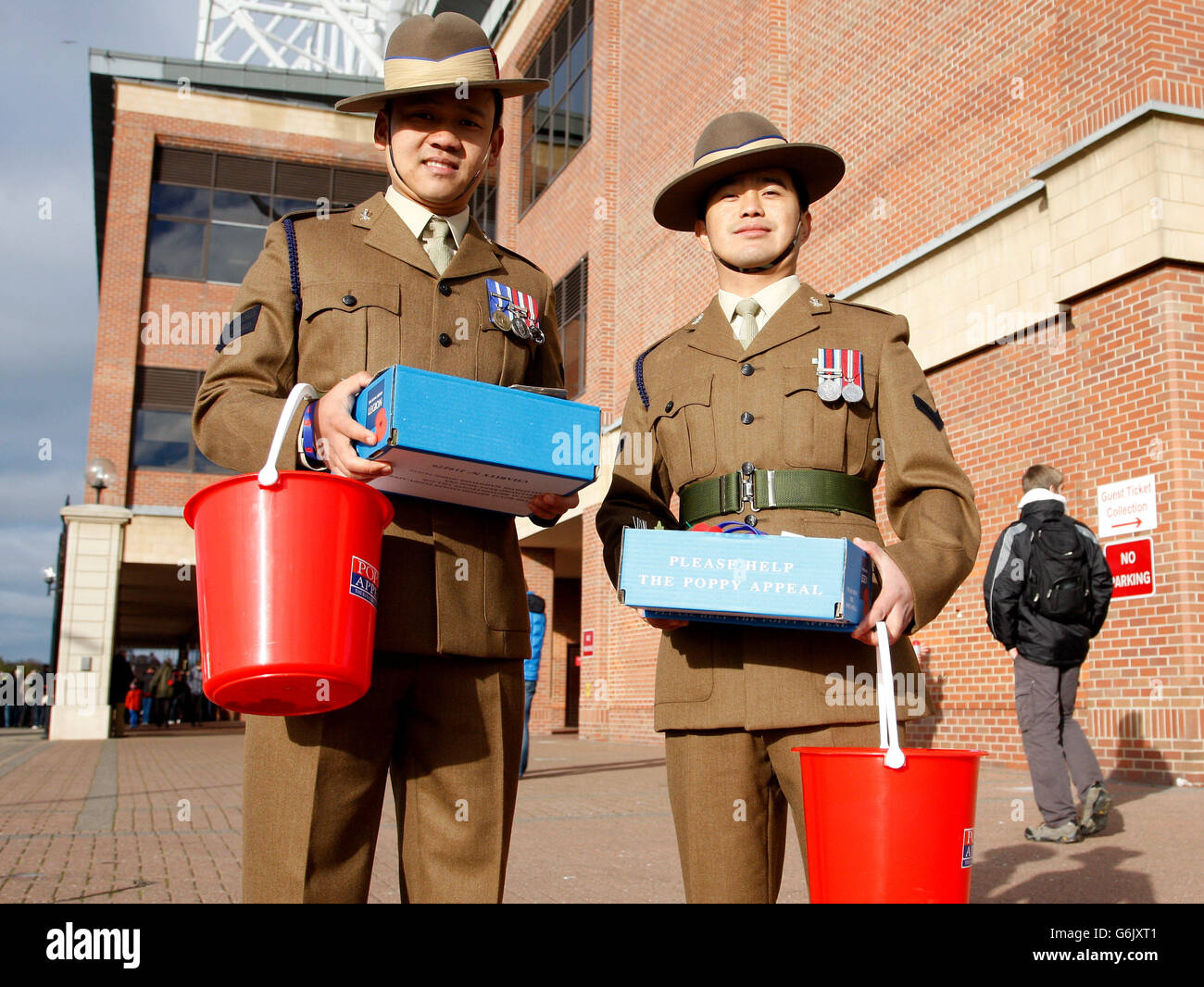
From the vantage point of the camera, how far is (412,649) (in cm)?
228

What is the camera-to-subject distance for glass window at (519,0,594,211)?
870 inches

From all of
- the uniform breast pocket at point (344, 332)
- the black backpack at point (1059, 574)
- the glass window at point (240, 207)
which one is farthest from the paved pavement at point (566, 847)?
the glass window at point (240, 207)

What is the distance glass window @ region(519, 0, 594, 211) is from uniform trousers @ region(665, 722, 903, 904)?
67.0 ft

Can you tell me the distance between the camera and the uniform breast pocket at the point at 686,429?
2.75m

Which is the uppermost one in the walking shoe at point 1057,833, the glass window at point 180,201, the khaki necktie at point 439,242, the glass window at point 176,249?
the glass window at point 180,201

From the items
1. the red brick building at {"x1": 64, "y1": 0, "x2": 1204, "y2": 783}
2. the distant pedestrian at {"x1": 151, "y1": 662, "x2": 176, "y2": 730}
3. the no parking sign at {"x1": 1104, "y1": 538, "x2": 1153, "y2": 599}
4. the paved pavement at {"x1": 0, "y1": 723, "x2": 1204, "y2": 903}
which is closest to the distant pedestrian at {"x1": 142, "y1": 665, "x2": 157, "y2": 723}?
the distant pedestrian at {"x1": 151, "y1": 662, "x2": 176, "y2": 730}

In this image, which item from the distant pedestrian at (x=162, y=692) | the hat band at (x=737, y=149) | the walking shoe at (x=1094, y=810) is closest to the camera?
the hat band at (x=737, y=149)

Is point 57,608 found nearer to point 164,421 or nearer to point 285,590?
point 164,421

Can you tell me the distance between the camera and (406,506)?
7.81 feet

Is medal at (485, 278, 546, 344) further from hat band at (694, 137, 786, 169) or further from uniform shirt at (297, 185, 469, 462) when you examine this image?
hat band at (694, 137, 786, 169)

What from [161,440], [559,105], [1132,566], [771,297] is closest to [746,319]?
[771,297]

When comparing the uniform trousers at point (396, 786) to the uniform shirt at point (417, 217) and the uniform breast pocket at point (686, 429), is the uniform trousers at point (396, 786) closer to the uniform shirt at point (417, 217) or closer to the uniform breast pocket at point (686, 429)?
the uniform breast pocket at point (686, 429)

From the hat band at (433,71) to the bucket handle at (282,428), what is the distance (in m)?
0.75

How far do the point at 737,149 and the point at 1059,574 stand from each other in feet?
15.7
